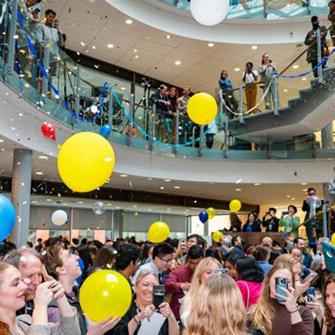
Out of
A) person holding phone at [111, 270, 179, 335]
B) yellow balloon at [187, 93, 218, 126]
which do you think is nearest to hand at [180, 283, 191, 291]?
person holding phone at [111, 270, 179, 335]

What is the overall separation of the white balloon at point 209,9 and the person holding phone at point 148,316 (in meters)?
4.66

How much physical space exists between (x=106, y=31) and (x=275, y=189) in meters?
7.34

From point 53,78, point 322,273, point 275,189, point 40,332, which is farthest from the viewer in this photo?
point 275,189

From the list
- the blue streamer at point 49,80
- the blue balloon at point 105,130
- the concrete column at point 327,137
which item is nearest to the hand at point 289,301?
the blue streamer at point 49,80

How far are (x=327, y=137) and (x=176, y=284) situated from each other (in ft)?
35.0

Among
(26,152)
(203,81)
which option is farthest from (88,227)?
(26,152)

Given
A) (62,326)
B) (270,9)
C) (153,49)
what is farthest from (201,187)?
(62,326)

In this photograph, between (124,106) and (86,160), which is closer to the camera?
(86,160)

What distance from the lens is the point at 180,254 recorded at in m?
6.98

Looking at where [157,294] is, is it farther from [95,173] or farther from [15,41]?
[15,41]

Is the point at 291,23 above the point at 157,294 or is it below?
above

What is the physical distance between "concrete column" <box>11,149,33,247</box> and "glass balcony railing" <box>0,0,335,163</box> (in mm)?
1040

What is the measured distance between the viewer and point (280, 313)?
2605mm

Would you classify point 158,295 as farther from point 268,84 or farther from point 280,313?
point 268,84
